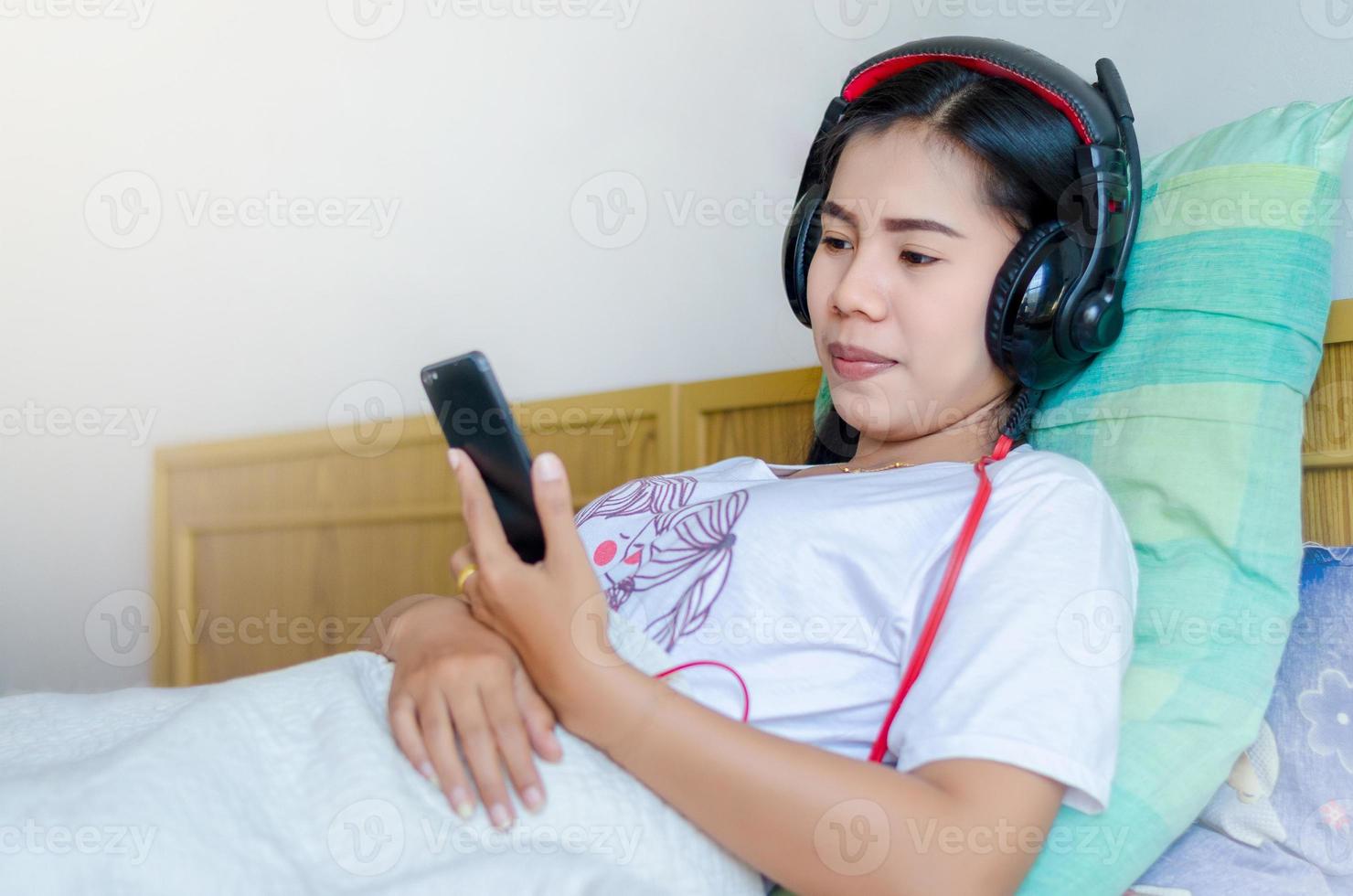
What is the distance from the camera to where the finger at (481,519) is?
0.67 m

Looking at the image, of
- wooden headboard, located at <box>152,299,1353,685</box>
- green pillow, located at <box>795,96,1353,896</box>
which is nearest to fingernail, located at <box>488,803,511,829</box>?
green pillow, located at <box>795,96,1353,896</box>

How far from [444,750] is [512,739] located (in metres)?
0.04

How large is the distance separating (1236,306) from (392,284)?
1.35m

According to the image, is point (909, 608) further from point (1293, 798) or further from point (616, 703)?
point (1293, 798)

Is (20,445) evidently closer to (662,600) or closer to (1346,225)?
(662,600)

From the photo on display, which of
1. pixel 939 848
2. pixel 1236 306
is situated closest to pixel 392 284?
pixel 1236 306

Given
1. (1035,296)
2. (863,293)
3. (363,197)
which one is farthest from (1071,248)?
(363,197)

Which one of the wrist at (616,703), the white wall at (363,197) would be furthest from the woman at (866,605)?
the white wall at (363,197)

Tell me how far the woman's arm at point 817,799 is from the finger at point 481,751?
0.16 ft

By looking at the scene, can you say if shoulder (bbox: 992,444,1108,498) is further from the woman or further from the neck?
the neck

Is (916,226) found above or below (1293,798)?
above

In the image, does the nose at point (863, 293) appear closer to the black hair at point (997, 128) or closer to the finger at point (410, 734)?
the black hair at point (997, 128)

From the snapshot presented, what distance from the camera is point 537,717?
25.8 inches

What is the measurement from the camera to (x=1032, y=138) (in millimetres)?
896
